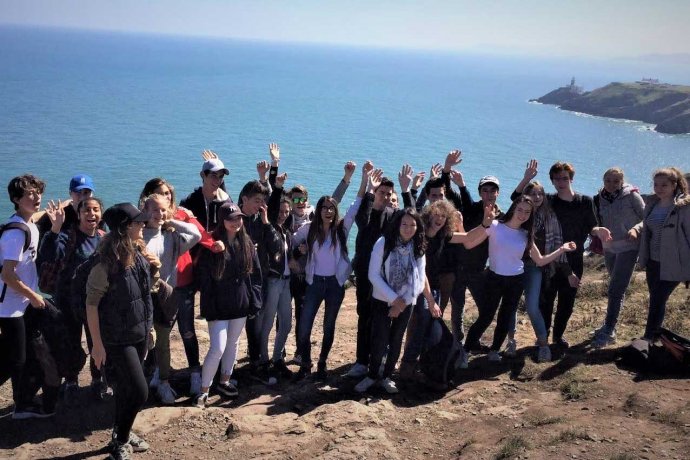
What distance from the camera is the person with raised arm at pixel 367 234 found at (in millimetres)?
6988

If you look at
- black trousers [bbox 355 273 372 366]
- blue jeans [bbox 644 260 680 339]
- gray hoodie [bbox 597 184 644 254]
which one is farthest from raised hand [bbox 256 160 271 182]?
blue jeans [bbox 644 260 680 339]

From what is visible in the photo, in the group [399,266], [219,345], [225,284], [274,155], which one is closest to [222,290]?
[225,284]

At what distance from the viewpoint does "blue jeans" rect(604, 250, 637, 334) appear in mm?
7742

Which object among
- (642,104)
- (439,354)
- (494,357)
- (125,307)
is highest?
(642,104)

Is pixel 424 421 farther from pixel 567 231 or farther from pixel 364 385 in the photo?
pixel 567 231

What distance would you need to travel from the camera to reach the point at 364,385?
6.83 m

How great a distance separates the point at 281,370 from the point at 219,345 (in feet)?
3.78

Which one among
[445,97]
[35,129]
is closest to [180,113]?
[35,129]

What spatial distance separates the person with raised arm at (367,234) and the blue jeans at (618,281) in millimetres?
3194

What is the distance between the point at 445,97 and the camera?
552ft

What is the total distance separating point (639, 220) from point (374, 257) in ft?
12.1

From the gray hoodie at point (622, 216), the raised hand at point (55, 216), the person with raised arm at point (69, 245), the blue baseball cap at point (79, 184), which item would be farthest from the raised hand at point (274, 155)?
the gray hoodie at point (622, 216)

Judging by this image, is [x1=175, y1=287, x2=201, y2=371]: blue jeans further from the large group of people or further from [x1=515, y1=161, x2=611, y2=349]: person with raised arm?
[x1=515, y1=161, x2=611, y2=349]: person with raised arm

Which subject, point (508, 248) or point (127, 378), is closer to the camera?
point (127, 378)
